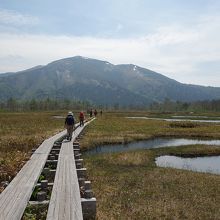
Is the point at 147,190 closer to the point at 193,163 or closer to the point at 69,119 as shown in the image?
the point at 193,163

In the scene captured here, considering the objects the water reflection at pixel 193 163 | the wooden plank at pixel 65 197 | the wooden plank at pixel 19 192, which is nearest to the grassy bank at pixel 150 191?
the wooden plank at pixel 65 197

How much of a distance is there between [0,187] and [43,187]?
224cm

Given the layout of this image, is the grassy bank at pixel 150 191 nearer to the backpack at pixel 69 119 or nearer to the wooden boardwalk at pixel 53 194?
the wooden boardwalk at pixel 53 194

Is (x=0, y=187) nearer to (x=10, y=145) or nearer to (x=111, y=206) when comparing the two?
(x=111, y=206)

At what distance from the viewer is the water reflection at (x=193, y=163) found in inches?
1150

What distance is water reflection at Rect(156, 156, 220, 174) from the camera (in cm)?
2921

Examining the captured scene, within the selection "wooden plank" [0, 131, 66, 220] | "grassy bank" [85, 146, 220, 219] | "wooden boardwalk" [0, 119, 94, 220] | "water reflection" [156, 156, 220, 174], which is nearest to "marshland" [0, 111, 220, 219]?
"grassy bank" [85, 146, 220, 219]

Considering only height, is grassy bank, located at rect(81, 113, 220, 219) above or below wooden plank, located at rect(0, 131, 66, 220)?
below

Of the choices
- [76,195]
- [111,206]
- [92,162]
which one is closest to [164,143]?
[92,162]

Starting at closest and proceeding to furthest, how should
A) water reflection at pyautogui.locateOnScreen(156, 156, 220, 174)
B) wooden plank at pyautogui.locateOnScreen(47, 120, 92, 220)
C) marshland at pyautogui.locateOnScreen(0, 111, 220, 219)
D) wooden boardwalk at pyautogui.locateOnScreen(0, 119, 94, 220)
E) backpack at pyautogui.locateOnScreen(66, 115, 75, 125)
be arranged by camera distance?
wooden plank at pyautogui.locateOnScreen(47, 120, 92, 220)
wooden boardwalk at pyautogui.locateOnScreen(0, 119, 94, 220)
marshland at pyautogui.locateOnScreen(0, 111, 220, 219)
water reflection at pyautogui.locateOnScreen(156, 156, 220, 174)
backpack at pyautogui.locateOnScreen(66, 115, 75, 125)

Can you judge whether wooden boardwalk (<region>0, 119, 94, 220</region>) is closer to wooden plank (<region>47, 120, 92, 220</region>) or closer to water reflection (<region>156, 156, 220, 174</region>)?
wooden plank (<region>47, 120, 92, 220</region>)

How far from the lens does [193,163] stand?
32094 mm

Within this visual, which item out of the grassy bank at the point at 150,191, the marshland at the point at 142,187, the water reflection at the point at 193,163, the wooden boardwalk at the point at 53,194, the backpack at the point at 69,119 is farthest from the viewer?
the backpack at the point at 69,119

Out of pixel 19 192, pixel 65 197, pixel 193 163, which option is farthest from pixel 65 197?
pixel 193 163
